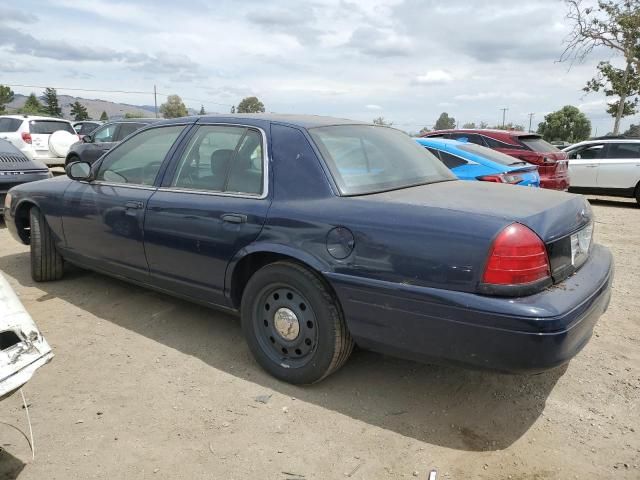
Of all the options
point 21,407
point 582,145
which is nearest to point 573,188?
point 582,145

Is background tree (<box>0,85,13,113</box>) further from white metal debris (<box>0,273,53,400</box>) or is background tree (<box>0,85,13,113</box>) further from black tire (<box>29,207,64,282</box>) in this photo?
white metal debris (<box>0,273,53,400</box>)

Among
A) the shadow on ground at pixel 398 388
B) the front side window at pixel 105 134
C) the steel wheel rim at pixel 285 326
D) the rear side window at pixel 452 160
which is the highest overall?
the front side window at pixel 105 134

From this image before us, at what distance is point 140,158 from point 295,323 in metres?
1.99

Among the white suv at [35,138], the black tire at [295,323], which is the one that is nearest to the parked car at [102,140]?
the white suv at [35,138]

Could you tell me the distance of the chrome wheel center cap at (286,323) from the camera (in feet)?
9.59

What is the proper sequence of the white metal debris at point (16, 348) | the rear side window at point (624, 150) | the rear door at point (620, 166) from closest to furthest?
the white metal debris at point (16, 348)
the rear door at point (620, 166)
the rear side window at point (624, 150)

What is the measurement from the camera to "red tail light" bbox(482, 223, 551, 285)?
89.4 inches

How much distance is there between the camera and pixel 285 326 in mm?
2963

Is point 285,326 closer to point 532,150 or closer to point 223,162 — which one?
point 223,162

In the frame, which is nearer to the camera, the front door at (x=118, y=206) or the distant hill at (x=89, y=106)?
the front door at (x=118, y=206)

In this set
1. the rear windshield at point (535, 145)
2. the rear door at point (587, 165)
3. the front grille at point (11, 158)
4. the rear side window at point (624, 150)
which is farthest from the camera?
the rear door at point (587, 165)

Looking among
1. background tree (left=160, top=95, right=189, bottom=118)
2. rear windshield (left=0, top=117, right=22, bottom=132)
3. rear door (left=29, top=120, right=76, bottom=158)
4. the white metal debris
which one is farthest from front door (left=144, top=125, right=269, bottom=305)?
background tree (left=160, top=95, right=189, bottom=118)

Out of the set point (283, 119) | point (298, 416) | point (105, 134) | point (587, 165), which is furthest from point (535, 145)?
point (105, 134)

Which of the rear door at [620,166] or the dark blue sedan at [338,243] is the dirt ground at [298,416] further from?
the rear door at [620,166]
